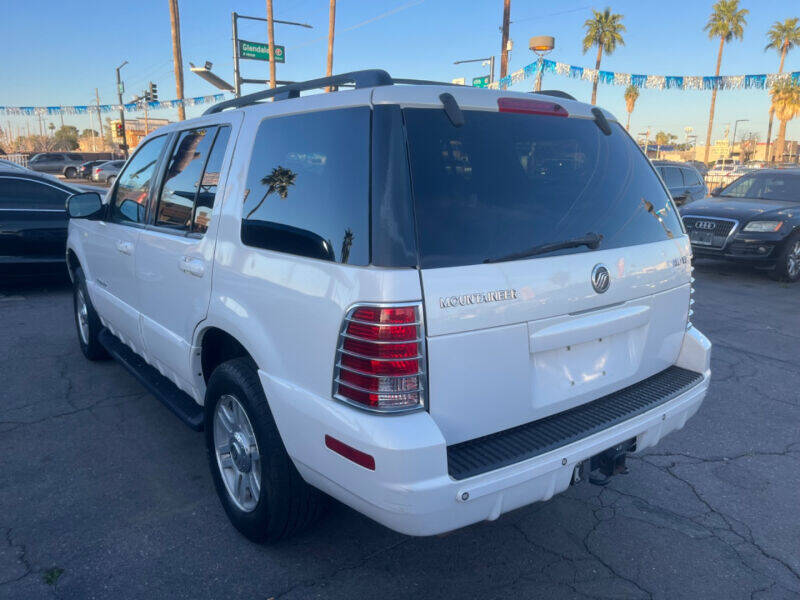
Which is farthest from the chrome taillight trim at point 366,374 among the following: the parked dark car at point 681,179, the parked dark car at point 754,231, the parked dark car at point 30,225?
the parked dark car at point 681,179

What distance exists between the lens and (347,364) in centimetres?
203

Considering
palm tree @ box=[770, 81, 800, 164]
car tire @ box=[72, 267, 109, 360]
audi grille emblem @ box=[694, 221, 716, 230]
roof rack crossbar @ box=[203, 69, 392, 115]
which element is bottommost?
car tire @ box=[72, 267, 109, 360]

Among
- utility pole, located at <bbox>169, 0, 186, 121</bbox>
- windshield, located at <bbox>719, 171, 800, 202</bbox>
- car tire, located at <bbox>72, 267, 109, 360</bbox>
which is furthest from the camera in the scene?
utility pole, located at <bbox>169, 0, 186, 121</bbox>

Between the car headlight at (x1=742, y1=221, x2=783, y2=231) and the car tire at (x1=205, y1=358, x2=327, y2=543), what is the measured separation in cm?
911

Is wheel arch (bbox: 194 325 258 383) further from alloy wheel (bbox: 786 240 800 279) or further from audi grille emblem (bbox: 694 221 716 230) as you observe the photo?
alloy wheel (bbox: 786 240 800 279)

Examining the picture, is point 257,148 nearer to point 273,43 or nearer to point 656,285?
point 656,285

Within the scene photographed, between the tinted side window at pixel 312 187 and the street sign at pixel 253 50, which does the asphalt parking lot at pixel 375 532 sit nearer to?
the tinted side window at pixel 312 187

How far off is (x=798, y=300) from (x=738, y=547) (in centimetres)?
682

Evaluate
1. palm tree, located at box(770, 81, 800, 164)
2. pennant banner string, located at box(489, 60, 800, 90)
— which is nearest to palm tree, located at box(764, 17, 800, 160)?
palm tree, located at box(770, 81, 800, 164)

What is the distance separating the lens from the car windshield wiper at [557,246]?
219 cm

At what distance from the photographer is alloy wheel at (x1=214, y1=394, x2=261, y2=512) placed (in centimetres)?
270

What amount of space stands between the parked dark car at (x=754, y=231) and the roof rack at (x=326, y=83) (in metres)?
8.30

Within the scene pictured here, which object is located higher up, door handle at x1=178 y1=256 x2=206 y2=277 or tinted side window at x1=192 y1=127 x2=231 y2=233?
tinted side window at x1=192 y1=127 x2=231 y2=233

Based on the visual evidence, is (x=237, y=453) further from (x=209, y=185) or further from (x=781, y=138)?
(x=781, y=138)
